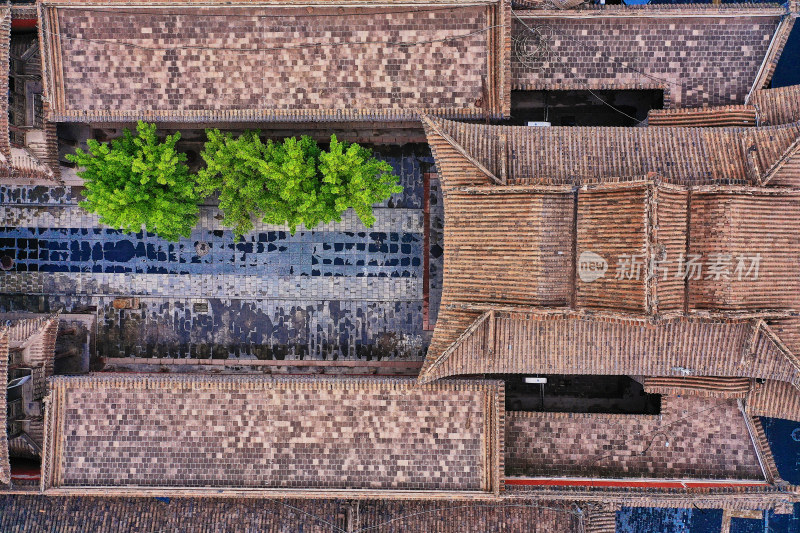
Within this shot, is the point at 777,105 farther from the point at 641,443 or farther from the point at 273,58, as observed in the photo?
the point at 273,58

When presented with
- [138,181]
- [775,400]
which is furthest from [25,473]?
[775,400]

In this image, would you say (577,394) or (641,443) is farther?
(577,394)

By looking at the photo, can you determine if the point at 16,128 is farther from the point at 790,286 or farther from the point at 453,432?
the point at 790,286

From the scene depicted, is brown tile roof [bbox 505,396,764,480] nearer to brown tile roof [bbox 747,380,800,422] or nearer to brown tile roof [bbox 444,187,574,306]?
brown tile roof [bbox 747,380,800,422]

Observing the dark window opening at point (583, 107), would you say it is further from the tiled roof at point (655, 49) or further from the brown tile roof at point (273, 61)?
the brown tile roof at point (273, 61)

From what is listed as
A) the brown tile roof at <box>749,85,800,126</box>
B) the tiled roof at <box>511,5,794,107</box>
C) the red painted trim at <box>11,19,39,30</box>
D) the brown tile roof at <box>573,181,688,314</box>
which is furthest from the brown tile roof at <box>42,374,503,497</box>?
the brown tile roof at <box>749,85,800,126</box>

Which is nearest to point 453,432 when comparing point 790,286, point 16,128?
point 790,286

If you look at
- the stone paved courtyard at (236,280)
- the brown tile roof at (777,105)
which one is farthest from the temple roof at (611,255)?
the stone paved courtyard at (236,280)
